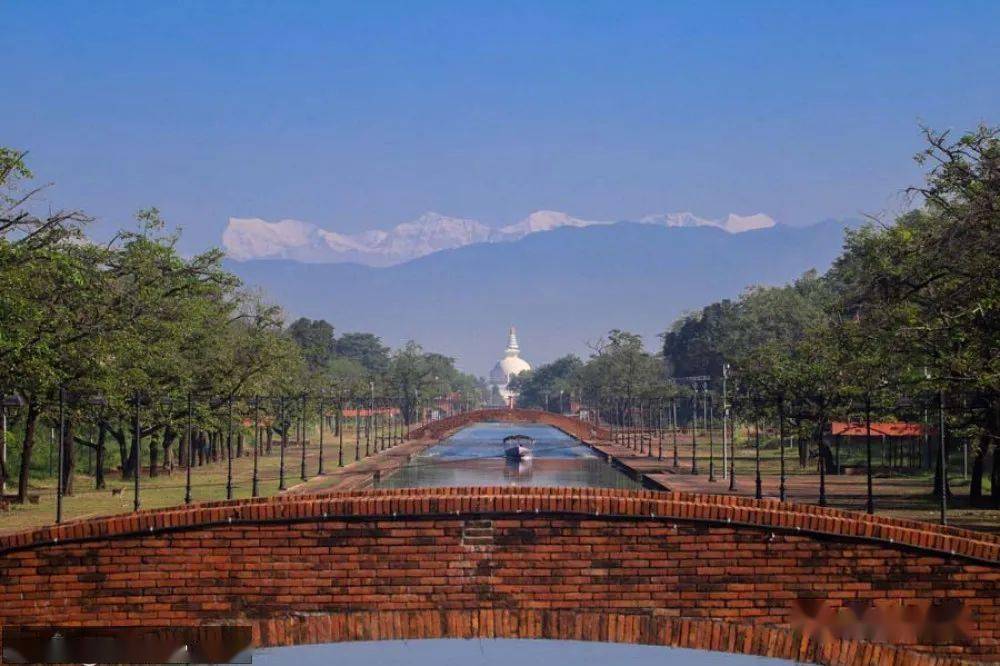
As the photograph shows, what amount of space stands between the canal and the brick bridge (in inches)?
1253

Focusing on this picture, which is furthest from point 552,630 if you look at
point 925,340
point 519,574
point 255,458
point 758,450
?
point 758,450

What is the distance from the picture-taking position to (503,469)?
75562mm

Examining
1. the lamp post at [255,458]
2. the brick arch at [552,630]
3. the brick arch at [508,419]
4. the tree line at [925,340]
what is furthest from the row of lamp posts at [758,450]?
the brick arch at [552,630]

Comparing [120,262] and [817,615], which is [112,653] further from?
[120,262]

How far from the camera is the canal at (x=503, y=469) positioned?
63375 mm

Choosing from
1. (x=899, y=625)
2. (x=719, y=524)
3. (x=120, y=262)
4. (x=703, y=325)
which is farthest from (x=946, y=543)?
(x=703, y=325)

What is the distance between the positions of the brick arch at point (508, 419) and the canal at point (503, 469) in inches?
119

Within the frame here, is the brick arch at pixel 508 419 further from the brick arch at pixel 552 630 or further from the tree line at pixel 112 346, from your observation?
the brick arch at pixel 552 630

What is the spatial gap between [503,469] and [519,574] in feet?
202

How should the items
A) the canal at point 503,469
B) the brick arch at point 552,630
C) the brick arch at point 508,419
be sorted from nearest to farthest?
the brick arch at point 552,630 → the canal at point 503,469 → the brick arch at point 508,419

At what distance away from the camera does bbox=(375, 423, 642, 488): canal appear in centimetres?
6338

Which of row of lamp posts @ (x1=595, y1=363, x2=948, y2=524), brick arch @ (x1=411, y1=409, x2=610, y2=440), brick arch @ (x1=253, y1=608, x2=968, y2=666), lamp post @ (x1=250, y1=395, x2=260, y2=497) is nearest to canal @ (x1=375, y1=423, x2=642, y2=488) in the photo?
brick arch @ (x1=411, y1=409, x2=610, y2=440)

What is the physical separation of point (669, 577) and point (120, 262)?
1366 inches

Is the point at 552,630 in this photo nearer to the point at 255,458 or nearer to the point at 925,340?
the point at 925,340
